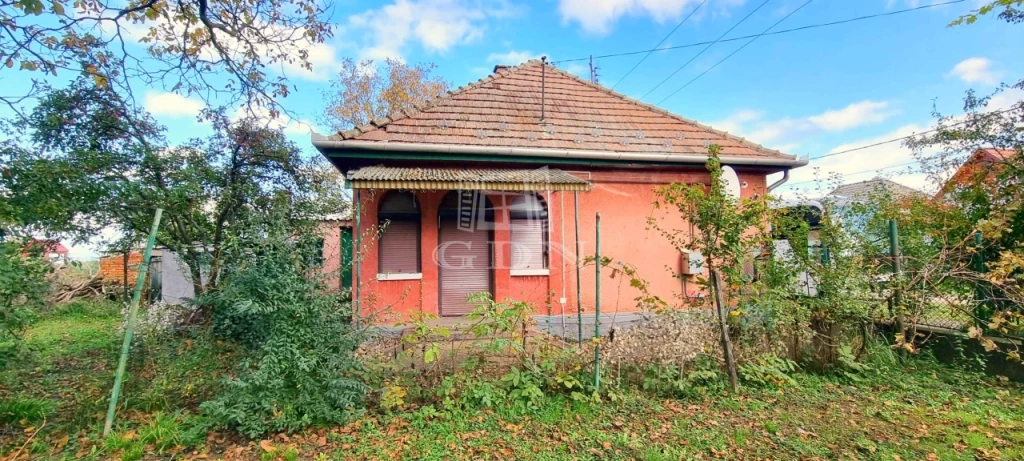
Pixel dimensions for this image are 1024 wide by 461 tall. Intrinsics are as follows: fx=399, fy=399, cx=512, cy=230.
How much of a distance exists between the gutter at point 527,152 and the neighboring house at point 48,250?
11.4 ft

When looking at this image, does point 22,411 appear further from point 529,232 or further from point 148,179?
point 529,232

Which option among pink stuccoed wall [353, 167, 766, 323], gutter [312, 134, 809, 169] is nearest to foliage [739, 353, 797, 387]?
pink stuccoed wall [353, 167, 766, 323]

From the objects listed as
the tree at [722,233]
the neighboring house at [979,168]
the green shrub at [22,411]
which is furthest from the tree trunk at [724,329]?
the green shrub at [22,411]

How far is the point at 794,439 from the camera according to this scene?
3.52 meters

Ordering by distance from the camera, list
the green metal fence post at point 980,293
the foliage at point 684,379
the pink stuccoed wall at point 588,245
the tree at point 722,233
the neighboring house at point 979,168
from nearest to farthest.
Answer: the tree at point 722,233 < the foliage at point 684,379 < the green metal fence post at point 980,293 < the neighboring house at point 979,168 < the pink stuccoed wall at point 588,245

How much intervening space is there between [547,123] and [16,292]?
801 centimetres

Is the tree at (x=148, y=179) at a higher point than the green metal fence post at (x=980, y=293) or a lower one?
higher

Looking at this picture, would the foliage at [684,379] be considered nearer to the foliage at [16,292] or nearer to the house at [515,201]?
the house at [515,201]

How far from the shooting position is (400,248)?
7.82m

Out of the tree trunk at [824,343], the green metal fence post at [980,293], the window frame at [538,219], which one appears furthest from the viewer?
the window frame at [538,219]

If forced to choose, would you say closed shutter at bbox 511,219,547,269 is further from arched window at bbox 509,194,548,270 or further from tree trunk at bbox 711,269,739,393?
tree trunk at bbox 711,269,739,393

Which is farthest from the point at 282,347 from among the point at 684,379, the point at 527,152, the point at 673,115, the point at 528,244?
the point at 673,115

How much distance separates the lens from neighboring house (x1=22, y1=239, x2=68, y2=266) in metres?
3.82

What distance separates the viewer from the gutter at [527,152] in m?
7.24
